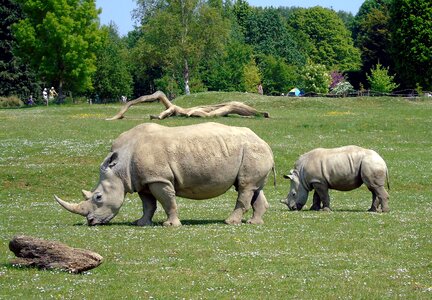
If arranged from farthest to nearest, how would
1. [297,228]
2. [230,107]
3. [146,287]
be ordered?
1. [230,107]
2. [297,228]
3. [146,287]

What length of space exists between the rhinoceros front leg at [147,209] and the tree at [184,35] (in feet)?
270

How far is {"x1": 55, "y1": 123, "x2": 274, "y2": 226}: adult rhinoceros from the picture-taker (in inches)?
842

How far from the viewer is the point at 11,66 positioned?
10231cm

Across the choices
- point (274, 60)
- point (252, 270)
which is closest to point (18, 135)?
point (252, 270)

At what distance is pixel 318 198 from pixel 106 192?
788 centimetres

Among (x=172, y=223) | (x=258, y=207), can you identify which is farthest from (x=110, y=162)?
(x=258, y=207)

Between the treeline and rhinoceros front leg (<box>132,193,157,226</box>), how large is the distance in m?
63.8

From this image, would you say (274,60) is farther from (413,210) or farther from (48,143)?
(413,210)

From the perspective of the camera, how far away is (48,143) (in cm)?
4241

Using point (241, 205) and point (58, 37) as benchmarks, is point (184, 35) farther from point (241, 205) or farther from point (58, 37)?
point (241, 205)

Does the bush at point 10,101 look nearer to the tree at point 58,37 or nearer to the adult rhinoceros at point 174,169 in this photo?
the tree at point 58,37

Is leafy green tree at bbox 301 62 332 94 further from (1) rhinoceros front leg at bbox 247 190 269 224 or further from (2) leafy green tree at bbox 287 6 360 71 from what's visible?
(1) rhinoceros front leg at bbox 247 190 269 224

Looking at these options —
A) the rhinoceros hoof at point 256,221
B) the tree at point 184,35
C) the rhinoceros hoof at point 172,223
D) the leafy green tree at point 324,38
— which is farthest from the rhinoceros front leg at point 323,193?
the leafy green tree at point 324,38

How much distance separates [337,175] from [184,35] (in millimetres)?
Result: 80694
